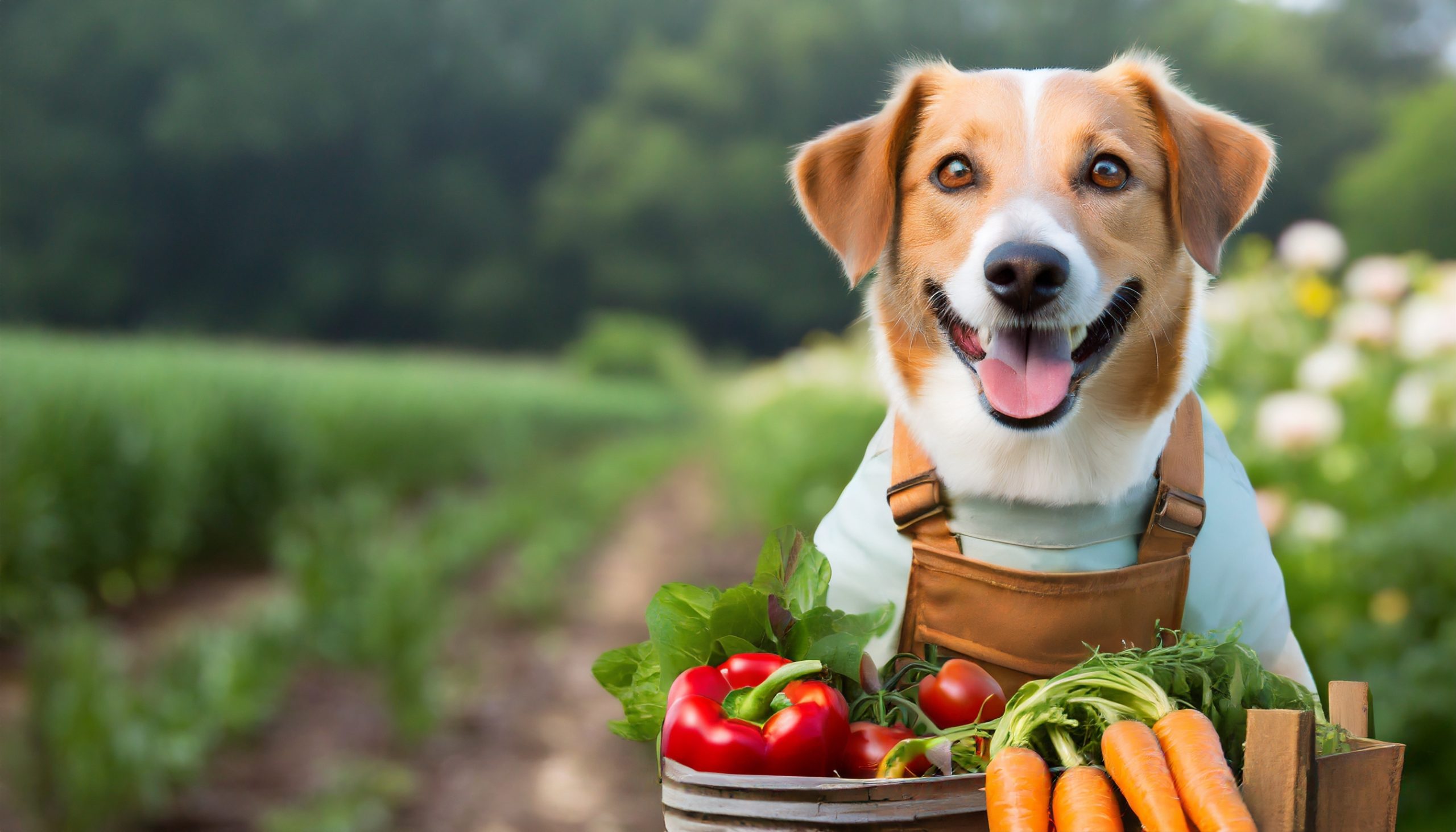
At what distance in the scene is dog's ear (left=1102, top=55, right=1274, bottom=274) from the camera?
1371mm

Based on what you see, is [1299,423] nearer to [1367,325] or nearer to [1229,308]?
[1367,325]

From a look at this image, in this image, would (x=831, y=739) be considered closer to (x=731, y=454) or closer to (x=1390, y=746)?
(x=1390, y=746)

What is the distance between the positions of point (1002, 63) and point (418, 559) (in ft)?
14.5

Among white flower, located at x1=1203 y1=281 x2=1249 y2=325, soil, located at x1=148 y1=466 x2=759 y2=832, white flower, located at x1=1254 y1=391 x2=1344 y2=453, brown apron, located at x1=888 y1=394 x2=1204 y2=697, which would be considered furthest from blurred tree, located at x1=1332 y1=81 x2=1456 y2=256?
brown apron, located at x1=888 y1=394 x2=1204 y2=697

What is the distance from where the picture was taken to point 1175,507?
1336 mm

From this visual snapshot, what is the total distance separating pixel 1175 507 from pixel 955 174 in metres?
0.54

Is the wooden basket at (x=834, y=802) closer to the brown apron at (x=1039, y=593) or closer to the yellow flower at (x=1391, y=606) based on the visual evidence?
the brown apron at (x=1039, y=593)

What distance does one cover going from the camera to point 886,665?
4.64 ft

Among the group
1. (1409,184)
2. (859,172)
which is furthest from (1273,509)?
(1409,184)

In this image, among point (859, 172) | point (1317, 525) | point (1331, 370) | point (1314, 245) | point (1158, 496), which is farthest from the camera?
point (1314, 245)

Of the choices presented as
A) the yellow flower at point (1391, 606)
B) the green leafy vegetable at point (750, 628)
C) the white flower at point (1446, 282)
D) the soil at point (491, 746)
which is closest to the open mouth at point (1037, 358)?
the green leafy vegetable at point (750, 628)

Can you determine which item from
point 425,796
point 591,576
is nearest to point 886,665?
point 425,796

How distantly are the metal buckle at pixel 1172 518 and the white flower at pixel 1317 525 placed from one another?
7.89 feet

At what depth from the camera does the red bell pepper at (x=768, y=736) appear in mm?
1122
